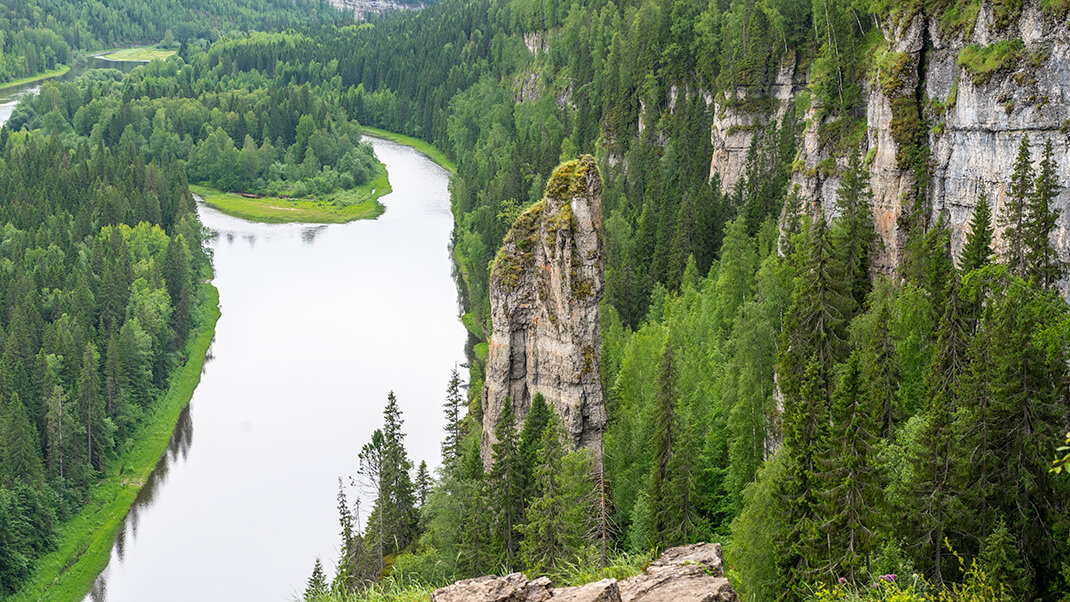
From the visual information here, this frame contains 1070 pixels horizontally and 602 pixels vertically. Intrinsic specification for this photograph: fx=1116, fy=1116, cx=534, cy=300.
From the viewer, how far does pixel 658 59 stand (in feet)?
409

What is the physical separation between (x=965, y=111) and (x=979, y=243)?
27.6ft

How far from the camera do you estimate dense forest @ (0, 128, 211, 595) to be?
78.0 meters

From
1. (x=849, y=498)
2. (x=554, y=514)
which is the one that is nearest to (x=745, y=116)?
(x=554, y=514)

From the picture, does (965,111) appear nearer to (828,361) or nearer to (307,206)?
(828,361)

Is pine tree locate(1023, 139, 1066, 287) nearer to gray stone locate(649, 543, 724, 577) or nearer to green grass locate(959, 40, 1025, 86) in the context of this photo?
green grass locate(959, 40, 1025, 86)

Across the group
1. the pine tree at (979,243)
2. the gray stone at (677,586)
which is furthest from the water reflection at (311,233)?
the gray stone at (677,586)

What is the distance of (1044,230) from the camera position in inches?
1919

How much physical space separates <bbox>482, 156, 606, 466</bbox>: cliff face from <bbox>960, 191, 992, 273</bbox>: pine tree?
55.8 ft

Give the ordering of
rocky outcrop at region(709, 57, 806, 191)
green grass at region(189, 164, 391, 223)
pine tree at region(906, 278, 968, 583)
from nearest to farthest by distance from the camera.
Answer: pine tree at region(906, 278, 968, 583), rocky outcrop at region(709, 57, 806, 191), green grass at region(189, 164, 391, 223)

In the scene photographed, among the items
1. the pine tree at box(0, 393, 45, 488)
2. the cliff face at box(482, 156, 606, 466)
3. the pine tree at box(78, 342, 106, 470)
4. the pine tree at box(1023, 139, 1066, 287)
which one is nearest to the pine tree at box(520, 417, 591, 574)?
the cliff face at box(482, 156, 606, 466)

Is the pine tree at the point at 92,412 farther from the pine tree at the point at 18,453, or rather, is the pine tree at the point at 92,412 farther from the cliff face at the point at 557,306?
the cliff face at the point at 557,306

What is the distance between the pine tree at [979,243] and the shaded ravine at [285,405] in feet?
137

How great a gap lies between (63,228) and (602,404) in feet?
290

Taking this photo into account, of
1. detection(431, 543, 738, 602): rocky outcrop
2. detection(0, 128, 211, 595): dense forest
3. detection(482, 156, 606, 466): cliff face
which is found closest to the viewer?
detection(431, 543, 738, 602): rocky outcrop
